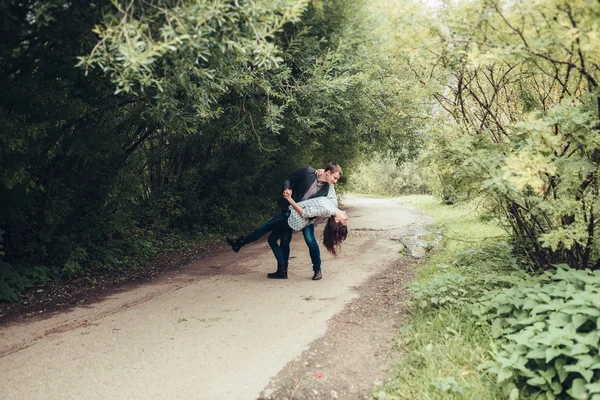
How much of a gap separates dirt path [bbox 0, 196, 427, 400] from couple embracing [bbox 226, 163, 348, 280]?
594 millimetres

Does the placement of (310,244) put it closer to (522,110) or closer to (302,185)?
(302,185)

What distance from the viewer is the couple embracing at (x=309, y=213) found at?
698 centimetres

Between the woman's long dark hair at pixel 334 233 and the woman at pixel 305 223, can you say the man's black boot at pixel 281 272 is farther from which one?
the woman's long dark hair at pixel 334 233

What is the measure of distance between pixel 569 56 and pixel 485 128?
1.88 m

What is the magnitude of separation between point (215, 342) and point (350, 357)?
146cm

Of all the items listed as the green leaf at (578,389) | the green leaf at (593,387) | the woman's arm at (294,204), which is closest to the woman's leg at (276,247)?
the woman's arm at (294,204)

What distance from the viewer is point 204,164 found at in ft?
44.4

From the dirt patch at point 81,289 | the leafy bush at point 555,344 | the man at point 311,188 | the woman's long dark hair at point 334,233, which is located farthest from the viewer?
the woman's long dark hair at point 334,233

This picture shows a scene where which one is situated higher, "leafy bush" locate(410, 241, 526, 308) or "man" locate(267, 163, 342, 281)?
"man" locate(267, 163, 342, 281)

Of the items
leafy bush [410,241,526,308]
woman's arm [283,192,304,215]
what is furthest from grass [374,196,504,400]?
woman's arm [283,192,304,215]

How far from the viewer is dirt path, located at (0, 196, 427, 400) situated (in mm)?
3846

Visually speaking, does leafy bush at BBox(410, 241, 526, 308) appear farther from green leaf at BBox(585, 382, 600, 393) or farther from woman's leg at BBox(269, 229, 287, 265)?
woman's leg at BBox(269, 229, 287, 265)

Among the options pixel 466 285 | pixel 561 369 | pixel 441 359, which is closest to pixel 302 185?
pixel 466 285

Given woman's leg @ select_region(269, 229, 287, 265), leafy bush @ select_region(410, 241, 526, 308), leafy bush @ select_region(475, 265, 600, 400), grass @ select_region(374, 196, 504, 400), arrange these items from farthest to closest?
woman's leg @ select_region(269, 229, 287, 265), leafy bush @ select_region(410, 241, 526, 308), grass @ select_region(374, 196, 504, 400), leafy bush @ select_region(475, 265, 600, 400)
